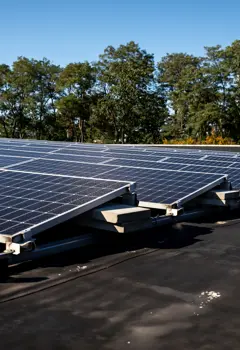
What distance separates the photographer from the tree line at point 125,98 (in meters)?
51.8

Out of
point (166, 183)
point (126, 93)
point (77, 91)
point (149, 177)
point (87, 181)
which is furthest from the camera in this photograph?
point (77, 91)

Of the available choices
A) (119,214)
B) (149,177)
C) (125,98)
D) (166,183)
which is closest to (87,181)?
(119,214)

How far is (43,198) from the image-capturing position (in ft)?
39.3

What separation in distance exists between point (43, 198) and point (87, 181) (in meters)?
1.94

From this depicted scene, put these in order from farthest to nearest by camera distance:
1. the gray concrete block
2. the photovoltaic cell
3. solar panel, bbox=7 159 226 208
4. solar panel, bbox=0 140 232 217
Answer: solar panel, bbox=0 140 232 217 < solar panel, bbox=7 159 226 208 < the gray concrete block < the photovoltaic cell

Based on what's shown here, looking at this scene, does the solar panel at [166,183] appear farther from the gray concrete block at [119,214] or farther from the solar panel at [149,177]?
the gray concrete block at [119,214]

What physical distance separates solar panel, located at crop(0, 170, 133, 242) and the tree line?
38.1 meters

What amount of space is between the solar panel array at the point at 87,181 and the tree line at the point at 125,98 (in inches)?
1202

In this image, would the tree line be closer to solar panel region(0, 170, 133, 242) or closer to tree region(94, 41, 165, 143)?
tree region(94, 41, 165, 143)

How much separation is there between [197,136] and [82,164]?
35415 mm

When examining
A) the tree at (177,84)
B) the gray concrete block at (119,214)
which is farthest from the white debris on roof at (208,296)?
the tree at (177,84)

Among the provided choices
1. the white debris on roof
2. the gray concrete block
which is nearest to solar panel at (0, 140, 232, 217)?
the gray concrete block

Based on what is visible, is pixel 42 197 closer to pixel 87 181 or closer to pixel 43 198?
pixel 43 198

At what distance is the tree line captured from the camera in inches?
2039
